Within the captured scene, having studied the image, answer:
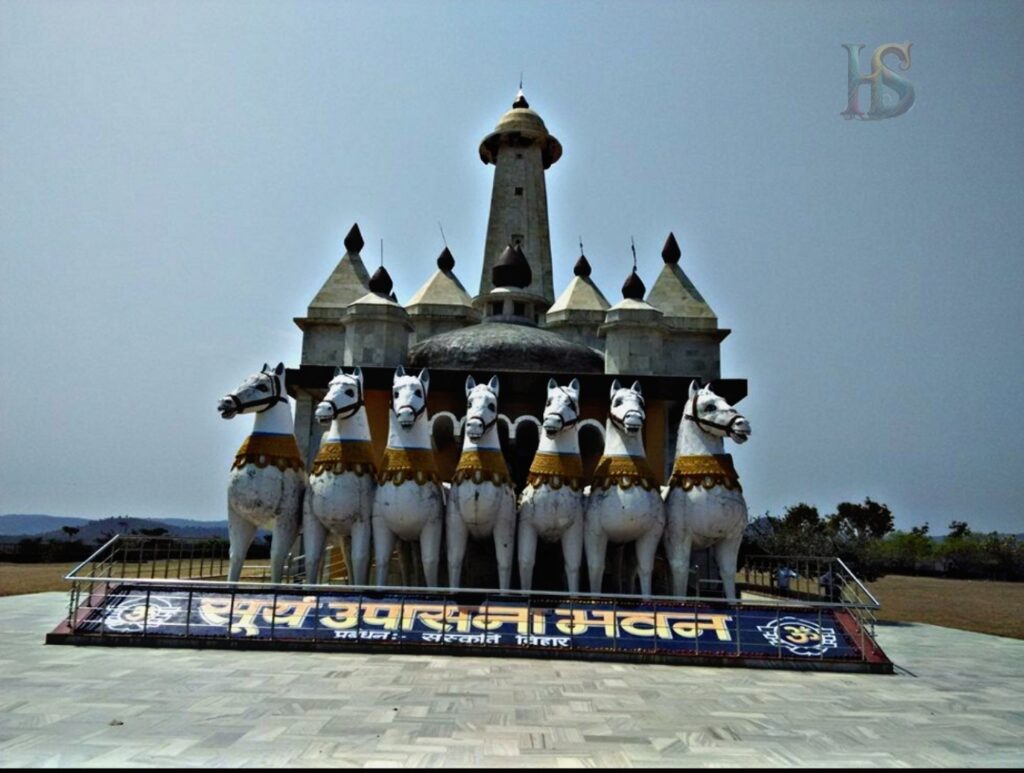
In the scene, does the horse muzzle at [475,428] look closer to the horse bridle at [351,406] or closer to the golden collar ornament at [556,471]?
the golden collar ornament at [556,471]

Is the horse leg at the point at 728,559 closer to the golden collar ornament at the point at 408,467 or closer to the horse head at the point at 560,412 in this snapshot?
the horse head at the point at 560,412

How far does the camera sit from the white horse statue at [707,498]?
1321cm

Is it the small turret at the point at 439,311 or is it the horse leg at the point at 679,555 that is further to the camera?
the small turret at the point at 439,311

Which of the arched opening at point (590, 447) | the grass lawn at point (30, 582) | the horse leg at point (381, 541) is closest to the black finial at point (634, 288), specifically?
the arched opening at point (590, 447)

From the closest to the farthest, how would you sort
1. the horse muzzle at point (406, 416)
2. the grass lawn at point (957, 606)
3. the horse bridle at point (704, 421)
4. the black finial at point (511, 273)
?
1. the horse muzzle at point (406, 416)
2. the horse bridle at point (704, 421)
3. the grass lawn at point (957, 606)
4. the black finial at point (511, 273)

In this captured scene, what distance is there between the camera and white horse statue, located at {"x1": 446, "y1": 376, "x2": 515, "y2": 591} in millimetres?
13156

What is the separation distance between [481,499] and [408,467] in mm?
1441

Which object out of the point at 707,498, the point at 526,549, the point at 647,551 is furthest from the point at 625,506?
the point at 526,549

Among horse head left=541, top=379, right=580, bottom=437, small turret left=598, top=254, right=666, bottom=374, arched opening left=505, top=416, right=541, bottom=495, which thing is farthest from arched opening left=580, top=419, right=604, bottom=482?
horse head left=541, top=379, right=580, bottom=437

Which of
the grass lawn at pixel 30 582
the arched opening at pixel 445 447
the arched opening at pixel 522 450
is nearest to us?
the arched opening at pixel 522 450

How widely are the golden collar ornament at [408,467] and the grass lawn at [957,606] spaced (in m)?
13.8

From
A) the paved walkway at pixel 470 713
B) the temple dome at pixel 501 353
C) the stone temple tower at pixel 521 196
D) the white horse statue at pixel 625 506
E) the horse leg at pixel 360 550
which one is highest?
the stone temple tower at pixel 521 196

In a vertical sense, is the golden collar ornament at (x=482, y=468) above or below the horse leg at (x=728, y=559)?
above

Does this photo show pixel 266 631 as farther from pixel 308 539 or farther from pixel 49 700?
pixel 49 700
